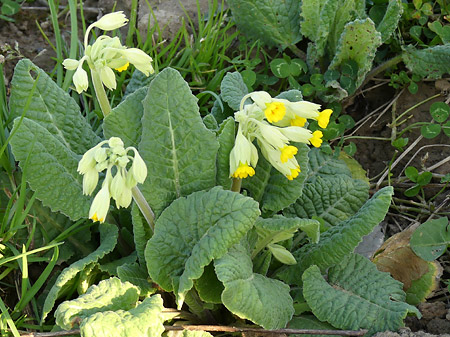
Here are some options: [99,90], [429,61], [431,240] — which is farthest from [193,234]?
[429,61]

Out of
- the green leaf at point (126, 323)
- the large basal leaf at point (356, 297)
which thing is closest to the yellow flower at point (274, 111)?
the large basal leaf at point (356, 297)

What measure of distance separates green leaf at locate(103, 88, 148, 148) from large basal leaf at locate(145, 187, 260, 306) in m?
0.38

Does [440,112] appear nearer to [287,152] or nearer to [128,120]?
[287,152]

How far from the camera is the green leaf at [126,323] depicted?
6.64 feet

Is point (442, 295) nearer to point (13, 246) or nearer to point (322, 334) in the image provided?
point (322, 334)

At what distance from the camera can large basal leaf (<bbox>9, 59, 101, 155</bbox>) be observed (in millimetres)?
2676

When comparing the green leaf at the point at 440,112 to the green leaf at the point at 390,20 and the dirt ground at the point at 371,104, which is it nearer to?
the dirt ground at the point at 371,104

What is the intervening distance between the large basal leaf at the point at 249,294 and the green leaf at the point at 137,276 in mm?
412

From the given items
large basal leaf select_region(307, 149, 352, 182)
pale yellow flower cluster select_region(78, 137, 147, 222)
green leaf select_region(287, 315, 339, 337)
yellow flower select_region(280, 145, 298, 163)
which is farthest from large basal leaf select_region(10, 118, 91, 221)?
large basal leaf select_region(307, 149, 352, 182)

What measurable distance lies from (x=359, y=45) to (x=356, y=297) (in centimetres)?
141

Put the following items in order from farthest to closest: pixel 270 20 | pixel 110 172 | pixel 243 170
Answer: pixel 270 20, pixel 243 170, pixel 110 172

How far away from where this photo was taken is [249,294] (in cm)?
224

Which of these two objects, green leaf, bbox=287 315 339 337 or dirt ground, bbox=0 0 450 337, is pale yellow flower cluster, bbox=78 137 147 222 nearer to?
green leaf, bbox=287 315 339 337

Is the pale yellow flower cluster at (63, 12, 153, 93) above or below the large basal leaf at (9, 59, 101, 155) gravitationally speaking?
above
